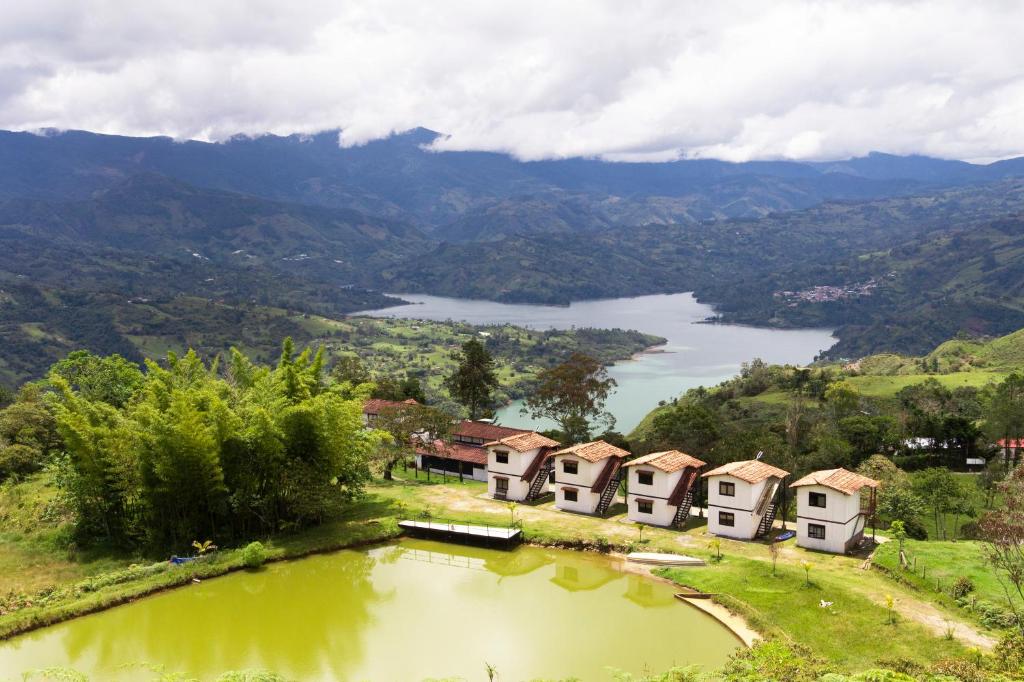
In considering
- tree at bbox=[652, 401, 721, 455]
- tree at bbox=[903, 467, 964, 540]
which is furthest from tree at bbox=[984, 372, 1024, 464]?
tree at bbox=[652, 401, 721, 455]

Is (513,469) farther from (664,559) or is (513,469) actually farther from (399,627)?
(399,627)

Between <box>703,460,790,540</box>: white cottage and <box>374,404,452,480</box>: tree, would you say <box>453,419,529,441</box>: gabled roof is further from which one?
<box>703,460,790,540</box>: white cottage

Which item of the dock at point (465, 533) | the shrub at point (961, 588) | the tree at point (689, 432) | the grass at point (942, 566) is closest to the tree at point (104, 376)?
the dock at point (465, 533)

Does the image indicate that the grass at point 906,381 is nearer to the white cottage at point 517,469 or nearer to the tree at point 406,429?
the white cottage at point 517,469

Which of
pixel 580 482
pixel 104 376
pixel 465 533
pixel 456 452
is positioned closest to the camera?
pixel 465 533

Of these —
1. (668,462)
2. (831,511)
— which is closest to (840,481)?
(831,511)
